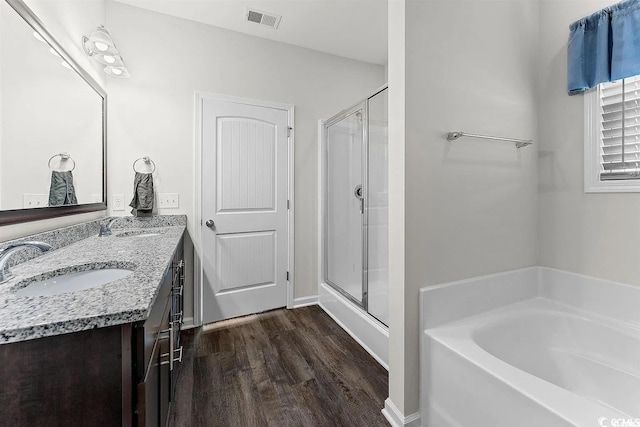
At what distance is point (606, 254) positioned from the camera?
4.82 feet

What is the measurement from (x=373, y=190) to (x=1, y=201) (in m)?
2.10

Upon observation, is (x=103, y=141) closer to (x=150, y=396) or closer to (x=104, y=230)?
(x=104, y=230)

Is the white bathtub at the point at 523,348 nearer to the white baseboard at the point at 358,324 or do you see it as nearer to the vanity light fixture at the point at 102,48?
the white baseboard at the point at 358,324

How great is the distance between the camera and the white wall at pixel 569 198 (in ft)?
4.65

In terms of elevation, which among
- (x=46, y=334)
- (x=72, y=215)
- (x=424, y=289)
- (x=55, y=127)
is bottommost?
(x=424, y=289)

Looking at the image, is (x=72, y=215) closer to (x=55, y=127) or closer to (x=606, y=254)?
(x=55, y=127)

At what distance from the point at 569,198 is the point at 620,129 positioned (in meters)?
0.42

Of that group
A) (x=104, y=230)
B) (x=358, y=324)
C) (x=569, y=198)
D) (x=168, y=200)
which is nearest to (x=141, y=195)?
(x=168, y=200)

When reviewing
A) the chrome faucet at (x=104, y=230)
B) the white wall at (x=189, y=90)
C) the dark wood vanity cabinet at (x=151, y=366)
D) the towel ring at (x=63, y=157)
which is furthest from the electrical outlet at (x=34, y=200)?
the white wall at (x=189, y=90)

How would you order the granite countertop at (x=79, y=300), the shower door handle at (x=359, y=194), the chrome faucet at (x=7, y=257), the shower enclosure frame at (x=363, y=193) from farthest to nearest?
the shower door handle at (x=359, y=194), the shower enclosure frame at (x=363, y=193), the chrome faucet at (x=7, y=257), the granite countertop at (x=79, y=300)

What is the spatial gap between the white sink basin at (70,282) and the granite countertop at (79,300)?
3 centimetres

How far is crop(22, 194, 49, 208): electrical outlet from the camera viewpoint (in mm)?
1188

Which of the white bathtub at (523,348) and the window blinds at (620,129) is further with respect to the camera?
the window blinds at (620,129)

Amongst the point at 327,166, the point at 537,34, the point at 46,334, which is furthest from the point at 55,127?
the point at 537,34
